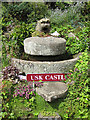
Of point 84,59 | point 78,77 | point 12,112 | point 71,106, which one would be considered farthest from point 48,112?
point 84,59

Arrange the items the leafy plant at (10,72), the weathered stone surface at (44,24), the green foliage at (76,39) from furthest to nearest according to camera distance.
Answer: the green foliage at (76,39) < the weathered stone surface at (44,24) < the leafy plant at (10,72)

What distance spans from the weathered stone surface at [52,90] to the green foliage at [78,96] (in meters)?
0.25

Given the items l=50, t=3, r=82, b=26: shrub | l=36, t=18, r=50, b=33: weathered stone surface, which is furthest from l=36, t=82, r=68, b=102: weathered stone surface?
l=50, t=3, r=82, b=26: shrub

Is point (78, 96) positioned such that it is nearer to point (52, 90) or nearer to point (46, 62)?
point (52, 90)

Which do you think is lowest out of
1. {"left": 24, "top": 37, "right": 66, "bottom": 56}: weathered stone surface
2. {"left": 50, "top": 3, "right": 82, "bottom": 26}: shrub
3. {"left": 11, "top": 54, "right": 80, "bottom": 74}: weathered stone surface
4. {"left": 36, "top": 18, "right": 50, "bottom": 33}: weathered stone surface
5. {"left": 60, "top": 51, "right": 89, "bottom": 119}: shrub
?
{"left": 60, "top": 51, "right": 89, "bottom": 119}: shrub

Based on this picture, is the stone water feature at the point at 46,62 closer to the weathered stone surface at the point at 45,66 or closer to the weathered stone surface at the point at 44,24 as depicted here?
the weathered stone surface at the point at 45,66

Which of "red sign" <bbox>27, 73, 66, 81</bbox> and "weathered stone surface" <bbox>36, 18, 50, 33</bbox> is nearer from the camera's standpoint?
"red sign" <bbox>27, 73, 66, 81</bbox>

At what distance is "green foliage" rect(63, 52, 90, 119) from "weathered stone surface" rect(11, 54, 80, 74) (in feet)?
1.26

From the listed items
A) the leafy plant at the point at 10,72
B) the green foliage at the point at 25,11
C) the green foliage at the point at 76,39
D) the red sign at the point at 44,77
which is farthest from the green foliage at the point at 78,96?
the green foliage at the point at 25,11

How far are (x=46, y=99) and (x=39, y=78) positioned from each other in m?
0.91

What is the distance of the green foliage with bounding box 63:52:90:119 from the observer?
4242 millimetres

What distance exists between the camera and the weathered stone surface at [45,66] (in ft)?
15.8

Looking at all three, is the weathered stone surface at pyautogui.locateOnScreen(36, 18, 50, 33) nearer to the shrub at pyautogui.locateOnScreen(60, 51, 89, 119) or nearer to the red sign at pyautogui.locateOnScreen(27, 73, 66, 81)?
the red sign at pyautogui.locateOnScreen(27, 73, 66, 81)

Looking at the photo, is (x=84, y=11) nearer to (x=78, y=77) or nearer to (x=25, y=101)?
(x=78, y=77)
